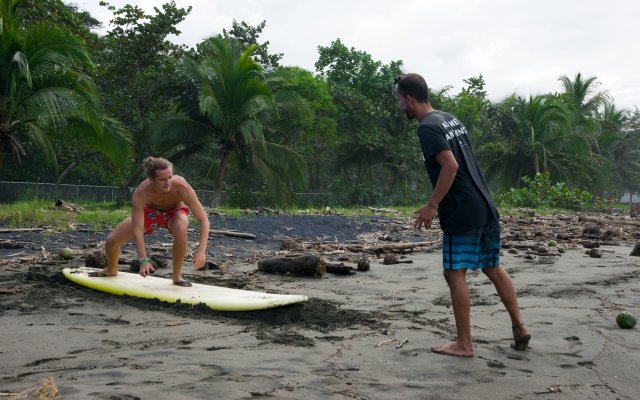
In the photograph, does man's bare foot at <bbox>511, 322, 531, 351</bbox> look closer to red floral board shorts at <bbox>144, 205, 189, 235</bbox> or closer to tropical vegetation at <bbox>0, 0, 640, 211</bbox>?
red floral board shorts at <bbox>144, 205, 189, 235</bbox>

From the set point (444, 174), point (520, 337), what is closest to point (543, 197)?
point (520, 337)

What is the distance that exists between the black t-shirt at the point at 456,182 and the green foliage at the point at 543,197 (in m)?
21.1

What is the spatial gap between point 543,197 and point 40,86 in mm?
18817

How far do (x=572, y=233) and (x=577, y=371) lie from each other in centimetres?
989

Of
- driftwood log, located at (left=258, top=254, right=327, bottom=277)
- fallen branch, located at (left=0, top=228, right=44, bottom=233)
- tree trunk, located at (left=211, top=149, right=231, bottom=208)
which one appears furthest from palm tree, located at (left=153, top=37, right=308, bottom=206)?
driftwood log, located at (left=258, top=254, right=327, bottom=277)

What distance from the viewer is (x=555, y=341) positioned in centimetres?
404

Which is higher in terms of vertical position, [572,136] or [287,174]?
[572,136]

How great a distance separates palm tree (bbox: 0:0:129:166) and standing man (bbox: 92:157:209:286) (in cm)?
670

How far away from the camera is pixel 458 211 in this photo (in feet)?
12.4

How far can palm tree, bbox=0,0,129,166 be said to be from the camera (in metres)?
11.8

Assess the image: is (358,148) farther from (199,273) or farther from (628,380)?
(628,380)

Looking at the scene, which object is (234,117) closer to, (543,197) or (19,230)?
(19,230)


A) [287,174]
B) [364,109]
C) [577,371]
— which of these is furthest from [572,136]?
[577,371]

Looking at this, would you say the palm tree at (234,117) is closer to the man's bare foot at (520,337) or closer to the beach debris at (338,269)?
the beach debris at (338,269)
